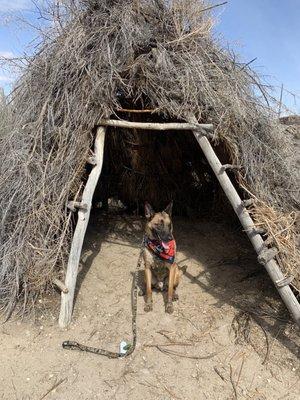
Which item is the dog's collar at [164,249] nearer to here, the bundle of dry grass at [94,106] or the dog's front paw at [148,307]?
the dog's front paw at [148,307]

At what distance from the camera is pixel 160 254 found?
505 cm

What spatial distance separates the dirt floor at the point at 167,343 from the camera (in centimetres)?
378

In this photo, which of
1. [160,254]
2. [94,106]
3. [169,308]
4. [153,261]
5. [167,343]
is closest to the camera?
[167,343]

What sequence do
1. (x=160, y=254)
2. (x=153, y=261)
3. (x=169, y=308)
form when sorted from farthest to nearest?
(x=153, y=261), (x=160, y=254), (x=169, y=308)

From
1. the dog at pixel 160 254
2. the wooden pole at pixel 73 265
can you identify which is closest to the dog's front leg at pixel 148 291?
the dog at pixel 160 254

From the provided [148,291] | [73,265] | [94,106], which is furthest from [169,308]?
[94,106]

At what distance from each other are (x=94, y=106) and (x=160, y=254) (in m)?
1.94

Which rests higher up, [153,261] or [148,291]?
[153,261]

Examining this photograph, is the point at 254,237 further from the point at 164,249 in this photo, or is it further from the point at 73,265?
the point at 73,265

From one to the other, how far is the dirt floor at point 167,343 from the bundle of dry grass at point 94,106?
27.3 inches

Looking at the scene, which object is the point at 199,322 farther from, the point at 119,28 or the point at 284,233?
the point at 119,28

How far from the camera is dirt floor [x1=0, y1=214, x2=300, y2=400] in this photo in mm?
3777

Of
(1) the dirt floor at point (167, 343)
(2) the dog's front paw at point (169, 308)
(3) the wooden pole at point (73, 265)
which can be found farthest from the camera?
(2) the dog's front paw at point (169, 308)

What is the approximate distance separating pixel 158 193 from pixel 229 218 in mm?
1452
